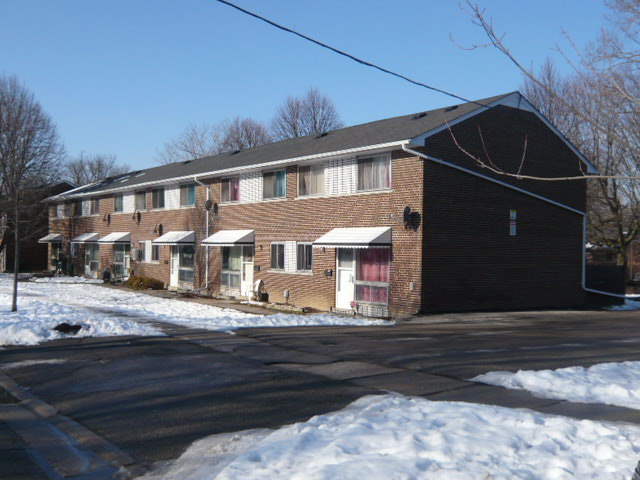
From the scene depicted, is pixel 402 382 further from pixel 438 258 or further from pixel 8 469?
pixel 438 258

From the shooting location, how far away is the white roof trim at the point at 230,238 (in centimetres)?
2684

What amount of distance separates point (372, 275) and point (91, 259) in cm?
2606

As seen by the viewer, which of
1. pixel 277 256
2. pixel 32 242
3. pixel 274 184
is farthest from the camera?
pixel 32 242

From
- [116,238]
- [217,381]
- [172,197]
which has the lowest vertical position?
[217,381]

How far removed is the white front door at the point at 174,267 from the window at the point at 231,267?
444 cm

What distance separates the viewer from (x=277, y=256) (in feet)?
84.5

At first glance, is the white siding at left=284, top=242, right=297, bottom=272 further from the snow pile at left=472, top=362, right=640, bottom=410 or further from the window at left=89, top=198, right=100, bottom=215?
the window at left=89, top=198, right=100, bottom=215

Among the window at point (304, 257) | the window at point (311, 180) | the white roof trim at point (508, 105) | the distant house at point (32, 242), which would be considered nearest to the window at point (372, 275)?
the window at point (304, 257)

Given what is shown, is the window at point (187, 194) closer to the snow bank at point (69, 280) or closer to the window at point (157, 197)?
the window at point (157, 197)

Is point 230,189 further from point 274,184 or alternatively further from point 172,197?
point 172,197

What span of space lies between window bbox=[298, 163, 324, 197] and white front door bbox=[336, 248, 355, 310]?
8.82ft

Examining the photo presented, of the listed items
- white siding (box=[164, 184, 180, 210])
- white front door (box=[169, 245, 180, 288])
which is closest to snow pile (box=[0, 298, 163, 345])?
white front door (box=[169, 245, 180, 288])

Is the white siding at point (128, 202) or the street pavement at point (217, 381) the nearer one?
the street pavement at point (217, 381)

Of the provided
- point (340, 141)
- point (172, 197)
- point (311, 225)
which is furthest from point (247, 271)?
point (172, 197)
